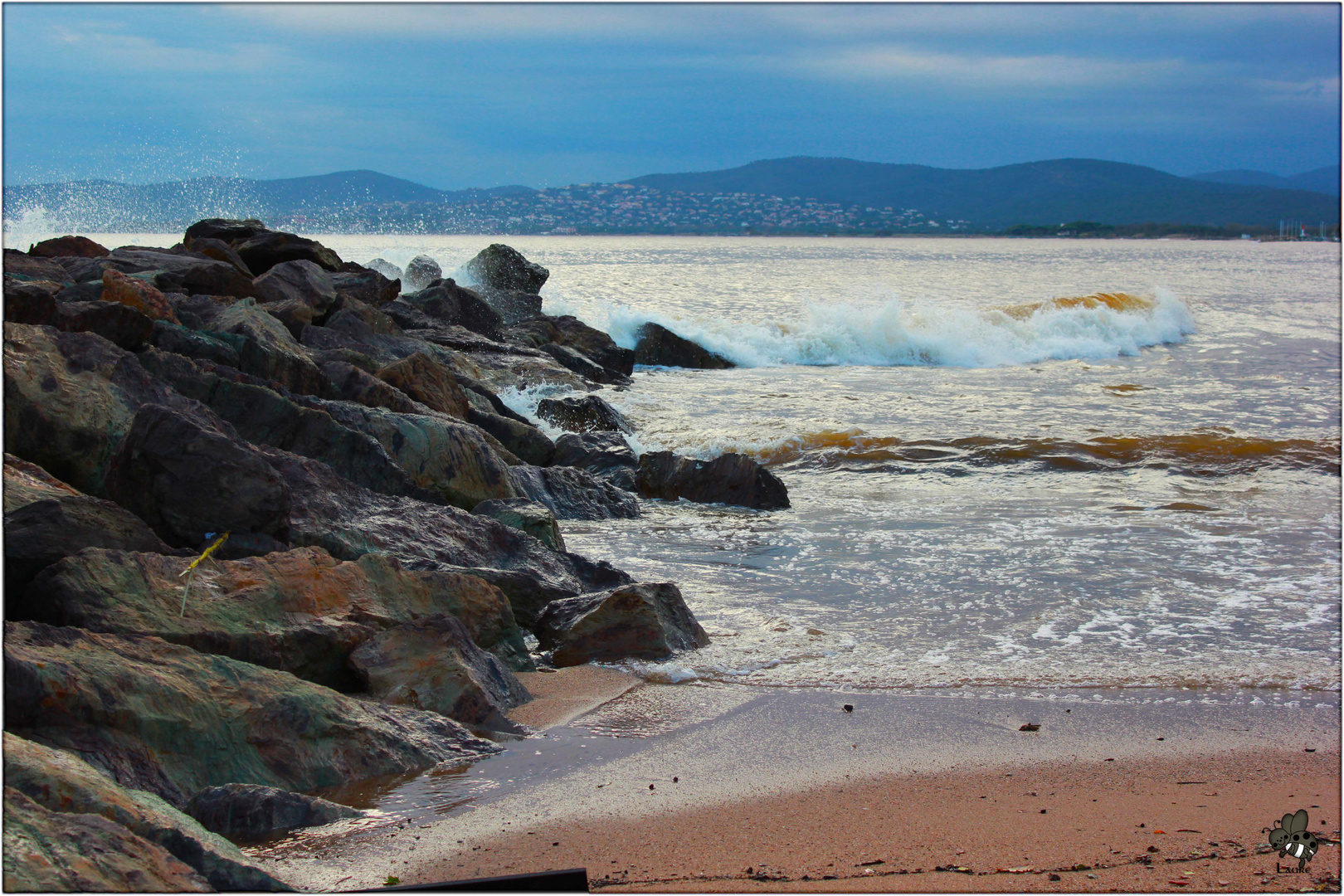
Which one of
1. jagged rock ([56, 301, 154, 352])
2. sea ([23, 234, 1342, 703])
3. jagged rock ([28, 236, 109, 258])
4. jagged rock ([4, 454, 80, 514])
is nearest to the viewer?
jagged rock ([4, 454, 80, 514])

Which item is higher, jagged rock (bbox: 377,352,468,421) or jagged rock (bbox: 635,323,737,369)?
jagged rock (bbox: 635,323,737,369)

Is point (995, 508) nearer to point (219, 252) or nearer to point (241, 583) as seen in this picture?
point (241, 583)

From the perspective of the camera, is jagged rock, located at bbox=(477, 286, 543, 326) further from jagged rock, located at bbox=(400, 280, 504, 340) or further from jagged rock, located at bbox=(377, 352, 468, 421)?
jagged rock, located at bbox=(377, 352, 468, 421)

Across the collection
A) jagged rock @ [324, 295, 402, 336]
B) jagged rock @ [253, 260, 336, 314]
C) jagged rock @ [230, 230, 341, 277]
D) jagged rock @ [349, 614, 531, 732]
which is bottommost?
jagged rock @ [349, 614, 531, 732]

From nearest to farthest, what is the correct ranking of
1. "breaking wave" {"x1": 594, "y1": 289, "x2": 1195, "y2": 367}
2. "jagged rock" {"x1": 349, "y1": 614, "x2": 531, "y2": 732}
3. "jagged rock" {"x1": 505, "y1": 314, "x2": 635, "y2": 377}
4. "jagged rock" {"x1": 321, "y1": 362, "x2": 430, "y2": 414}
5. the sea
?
1. "jagged rock" {"x1": 349, "y1": 614, "x2": 531, "y2": 732}
2. the sea
3. "jagged rock" {"x1": 321, "y1": 362, "x2": 430, "y2": 414}
4. "jagged rock" {"x1": 505, "y1": 314, "x2": 635, "y2": 377}
5. "breaking wave" {"x1": 594, "y1": 289, "x2": 1195, "y2": 367}

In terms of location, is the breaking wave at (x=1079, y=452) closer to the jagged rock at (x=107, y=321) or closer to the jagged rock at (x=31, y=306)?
the jagged rock at (x=107, y=321)

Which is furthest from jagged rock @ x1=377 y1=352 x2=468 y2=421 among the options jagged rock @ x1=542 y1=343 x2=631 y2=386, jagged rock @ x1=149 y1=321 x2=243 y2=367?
jagged rock @ x1=542 y1=343 x2=631 y2=386

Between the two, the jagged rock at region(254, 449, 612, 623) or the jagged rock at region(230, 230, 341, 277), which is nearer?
the jagged rock at region(254, 449, 612, 623)
